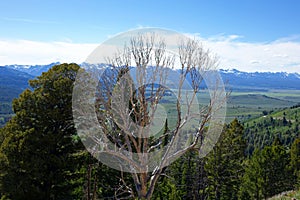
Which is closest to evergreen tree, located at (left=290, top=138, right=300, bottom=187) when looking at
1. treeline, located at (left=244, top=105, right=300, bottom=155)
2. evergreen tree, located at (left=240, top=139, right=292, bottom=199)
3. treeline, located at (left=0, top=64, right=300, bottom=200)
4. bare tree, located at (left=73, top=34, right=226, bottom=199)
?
evergreen tree, located at (left=240, top=139, right=292, bottom=199)

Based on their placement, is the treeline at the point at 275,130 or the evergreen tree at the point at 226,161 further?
the treeline at the point at 275,130

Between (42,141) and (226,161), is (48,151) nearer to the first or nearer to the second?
(42,141)

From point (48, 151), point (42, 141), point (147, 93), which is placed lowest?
point (48, 151)

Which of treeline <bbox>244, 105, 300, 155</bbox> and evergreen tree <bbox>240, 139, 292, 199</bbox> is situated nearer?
evergreen tree <bbox>240, 139, 292, 199</bbox>

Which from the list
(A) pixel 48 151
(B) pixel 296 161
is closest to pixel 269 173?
(B) pixel 296 161

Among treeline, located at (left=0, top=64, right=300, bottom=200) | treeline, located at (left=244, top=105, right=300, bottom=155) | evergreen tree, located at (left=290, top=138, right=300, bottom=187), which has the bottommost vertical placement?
treeline, located at (left=244, top=105, right=300, bottom=155)

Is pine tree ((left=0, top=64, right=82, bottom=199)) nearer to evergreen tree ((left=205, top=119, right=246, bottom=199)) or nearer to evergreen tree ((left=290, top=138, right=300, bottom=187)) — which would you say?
evergreen tree ((left=205, top=119, right=246, bottom=199))

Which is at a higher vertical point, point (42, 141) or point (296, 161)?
point (42, 141)

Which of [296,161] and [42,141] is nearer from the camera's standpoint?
[42,141]

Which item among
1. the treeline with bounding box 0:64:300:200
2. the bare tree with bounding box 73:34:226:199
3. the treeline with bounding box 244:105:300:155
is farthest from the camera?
the treeline with bounding box 244:105:300:155

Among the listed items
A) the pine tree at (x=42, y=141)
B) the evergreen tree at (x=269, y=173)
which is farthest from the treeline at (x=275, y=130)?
the pine tree at (x=42, y=141)

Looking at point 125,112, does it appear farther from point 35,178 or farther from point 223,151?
point 223,151

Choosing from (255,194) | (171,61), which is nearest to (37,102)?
(171,61)

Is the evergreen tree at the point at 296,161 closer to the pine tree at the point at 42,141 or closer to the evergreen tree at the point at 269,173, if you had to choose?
the evergreen tree at the point at 269,173
